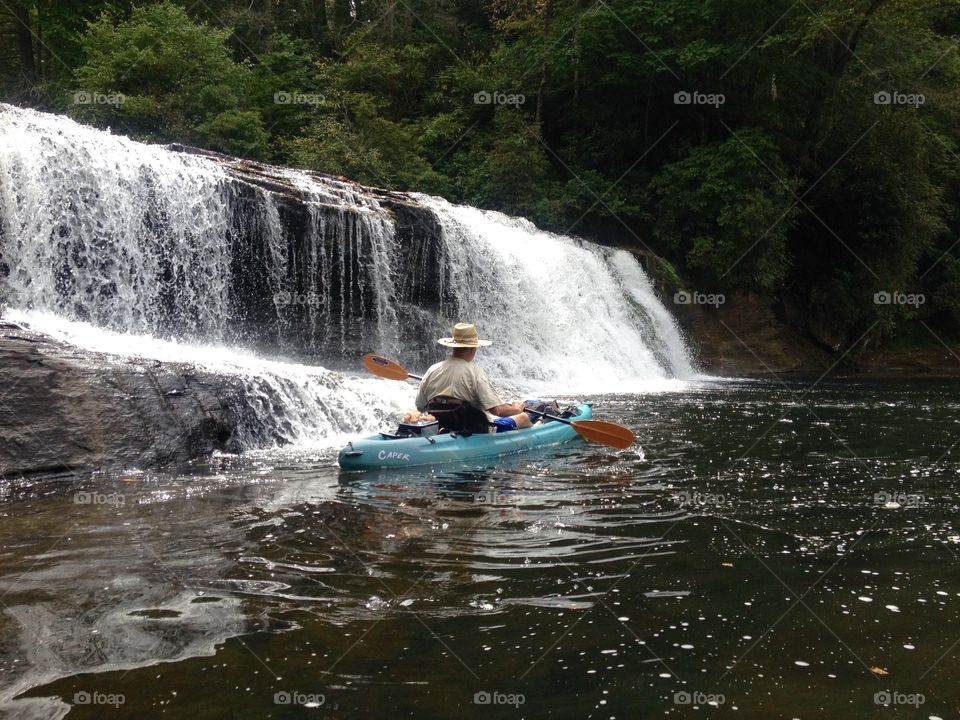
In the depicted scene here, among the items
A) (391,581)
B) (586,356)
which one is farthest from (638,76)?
(391,581)

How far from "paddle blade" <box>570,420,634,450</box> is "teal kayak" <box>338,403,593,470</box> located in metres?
0.57

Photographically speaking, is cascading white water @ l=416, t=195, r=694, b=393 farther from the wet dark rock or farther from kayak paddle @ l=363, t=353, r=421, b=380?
the wet dark rock

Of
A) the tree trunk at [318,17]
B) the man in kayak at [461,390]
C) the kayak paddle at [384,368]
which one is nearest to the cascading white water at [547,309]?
the kayak paddle at [384,368]

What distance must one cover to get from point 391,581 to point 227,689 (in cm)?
122

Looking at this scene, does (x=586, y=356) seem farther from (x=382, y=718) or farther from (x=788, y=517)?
(x=382, y=718)

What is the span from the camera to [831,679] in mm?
3072

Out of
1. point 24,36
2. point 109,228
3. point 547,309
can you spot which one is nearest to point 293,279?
point 109,228

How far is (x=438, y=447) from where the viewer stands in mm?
7219

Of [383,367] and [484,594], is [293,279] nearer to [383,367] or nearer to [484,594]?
[383,367]

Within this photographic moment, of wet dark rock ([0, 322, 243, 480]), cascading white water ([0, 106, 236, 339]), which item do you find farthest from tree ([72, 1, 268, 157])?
wet dark rock ([0, 322, 243, 480])

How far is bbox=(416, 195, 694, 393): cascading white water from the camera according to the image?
15.0m

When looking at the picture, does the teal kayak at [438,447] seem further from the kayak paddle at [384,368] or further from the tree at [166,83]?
the tree at [166,83]

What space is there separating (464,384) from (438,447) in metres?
0.61

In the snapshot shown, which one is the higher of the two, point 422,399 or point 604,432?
Answer: point 422,399
